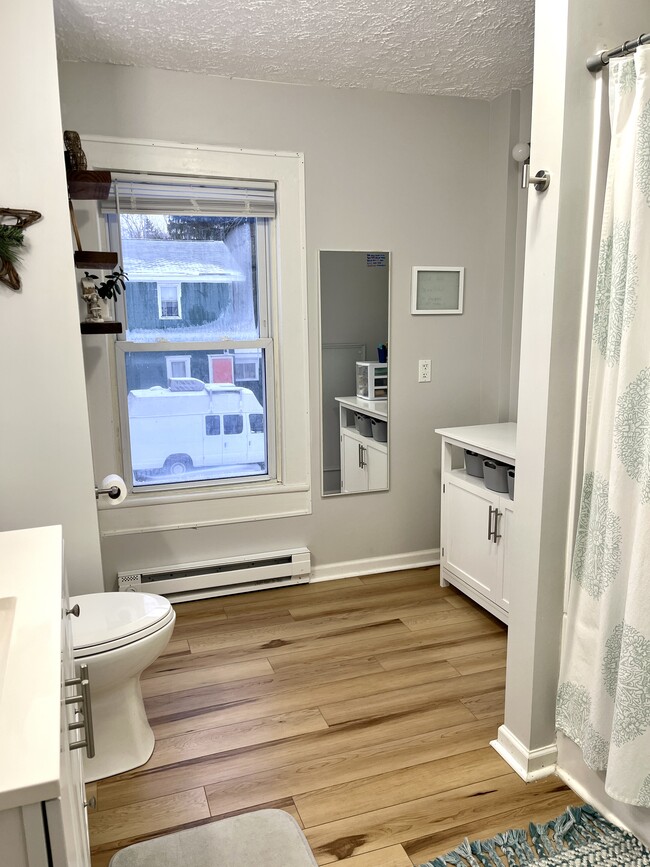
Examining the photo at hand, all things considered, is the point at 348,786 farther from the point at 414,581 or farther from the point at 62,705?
the point at 414,581

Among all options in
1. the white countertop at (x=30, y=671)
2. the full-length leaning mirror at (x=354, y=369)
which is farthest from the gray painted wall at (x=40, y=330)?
the full-length leaning mirror at (x=354, y=369)

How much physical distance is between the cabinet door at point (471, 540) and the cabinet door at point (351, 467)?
462 millimetres

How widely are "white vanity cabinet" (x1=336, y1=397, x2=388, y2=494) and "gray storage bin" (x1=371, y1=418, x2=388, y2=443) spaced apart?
0.02 m

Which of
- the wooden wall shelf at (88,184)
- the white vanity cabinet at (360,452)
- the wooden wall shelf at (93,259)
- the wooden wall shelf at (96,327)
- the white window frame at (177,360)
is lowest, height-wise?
the white vanity cabinet at (360,452)

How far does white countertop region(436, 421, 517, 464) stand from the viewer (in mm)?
2715

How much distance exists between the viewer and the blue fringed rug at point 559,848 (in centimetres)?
163

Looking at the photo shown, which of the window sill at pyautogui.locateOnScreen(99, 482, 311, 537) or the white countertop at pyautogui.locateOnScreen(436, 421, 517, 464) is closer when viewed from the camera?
the white countertop at pyautogui.locateOnScreen(436, 421, 517, 464)

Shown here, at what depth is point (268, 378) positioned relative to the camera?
323cm

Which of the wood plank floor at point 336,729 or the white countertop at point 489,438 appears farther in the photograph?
the white countertop at point 489,438

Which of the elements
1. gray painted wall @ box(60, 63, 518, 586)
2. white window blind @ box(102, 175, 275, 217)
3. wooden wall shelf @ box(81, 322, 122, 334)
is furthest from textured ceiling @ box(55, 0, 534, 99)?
wooden wall shelf @ box(81, 322, 122, 334)

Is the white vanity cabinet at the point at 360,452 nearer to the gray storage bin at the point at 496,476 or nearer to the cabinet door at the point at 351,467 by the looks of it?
the cabinet door at the point at 351,467

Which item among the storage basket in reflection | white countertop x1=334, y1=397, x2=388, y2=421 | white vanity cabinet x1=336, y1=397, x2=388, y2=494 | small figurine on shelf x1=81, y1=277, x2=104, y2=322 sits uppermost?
small figurine on shelf x1=81, y1=277, x2=104, y2=322

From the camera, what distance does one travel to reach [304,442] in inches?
129

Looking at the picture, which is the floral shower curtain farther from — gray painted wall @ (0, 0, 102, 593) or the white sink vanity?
gray painted wall @ (0, 0, 102, 593)
